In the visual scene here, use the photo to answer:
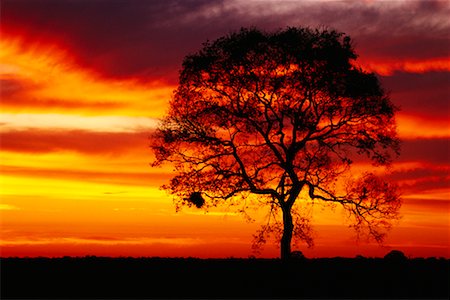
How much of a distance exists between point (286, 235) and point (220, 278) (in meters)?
11.4

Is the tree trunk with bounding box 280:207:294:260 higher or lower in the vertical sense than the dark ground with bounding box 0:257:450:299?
higher

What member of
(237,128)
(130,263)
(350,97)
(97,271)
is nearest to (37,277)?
(97,271)

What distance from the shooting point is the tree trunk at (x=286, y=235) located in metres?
48.0

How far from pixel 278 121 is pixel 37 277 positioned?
19.4m

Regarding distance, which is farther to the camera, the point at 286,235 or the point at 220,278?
the point at 286,235

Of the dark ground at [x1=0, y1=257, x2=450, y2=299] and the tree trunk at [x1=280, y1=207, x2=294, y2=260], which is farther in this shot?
the tree trunk at [x1=280, y1=207, x2=294, y2=260]

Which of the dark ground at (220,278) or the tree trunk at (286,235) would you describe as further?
the tree trunk at (286,235)

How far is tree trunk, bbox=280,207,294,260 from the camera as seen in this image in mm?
48000

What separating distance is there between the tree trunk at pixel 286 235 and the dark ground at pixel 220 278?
1491 mm

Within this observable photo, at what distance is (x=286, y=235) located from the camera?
4809cm

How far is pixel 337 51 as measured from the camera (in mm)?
47688

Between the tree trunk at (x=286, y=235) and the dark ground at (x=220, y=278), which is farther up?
the tree trunk at (x=286, y=235)

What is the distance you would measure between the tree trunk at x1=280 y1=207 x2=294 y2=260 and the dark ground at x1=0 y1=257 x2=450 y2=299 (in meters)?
1.49

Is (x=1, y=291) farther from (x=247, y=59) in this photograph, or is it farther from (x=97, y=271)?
(x=247, y=59)
